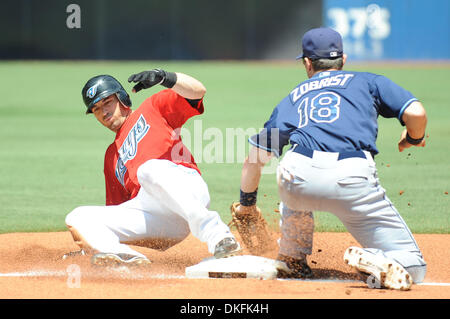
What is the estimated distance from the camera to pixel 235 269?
14.6ft

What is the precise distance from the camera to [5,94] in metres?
18.8

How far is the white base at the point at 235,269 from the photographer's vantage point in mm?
4410

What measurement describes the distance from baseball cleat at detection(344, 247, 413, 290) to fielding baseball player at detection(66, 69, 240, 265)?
0.76 metres

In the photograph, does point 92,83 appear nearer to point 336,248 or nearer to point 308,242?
point 308,242

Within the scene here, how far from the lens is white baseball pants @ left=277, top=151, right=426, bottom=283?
4.01 m

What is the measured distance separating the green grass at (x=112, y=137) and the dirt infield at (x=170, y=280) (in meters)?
1.02

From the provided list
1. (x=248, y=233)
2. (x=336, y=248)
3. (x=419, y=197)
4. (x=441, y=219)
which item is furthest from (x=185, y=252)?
(x=419, y=197)

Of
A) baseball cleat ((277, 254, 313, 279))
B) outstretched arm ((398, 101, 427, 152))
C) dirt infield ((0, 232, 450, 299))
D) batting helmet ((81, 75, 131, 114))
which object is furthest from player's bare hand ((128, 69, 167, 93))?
outstretched arm ((398, 101, 427, 152))

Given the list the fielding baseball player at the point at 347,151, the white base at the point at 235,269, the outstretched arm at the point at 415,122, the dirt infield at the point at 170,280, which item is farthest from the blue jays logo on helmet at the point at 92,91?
the outstretched arm at the point at 415,122

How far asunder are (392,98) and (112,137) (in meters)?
8.81

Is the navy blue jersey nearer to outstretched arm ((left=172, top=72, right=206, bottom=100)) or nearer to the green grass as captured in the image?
outstretched arm ((left=172, top=72, right=206, bottom=100))

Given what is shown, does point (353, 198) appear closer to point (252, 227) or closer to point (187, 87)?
point (252, 227)

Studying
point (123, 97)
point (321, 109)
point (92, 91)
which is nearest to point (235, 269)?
point (321, 109)

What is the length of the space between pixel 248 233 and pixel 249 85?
15491mm
